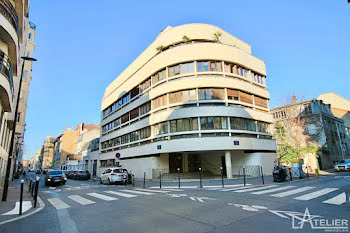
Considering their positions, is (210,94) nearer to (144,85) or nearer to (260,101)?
Result: (260,101)

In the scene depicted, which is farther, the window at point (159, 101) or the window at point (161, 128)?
the window at point (159, 101)

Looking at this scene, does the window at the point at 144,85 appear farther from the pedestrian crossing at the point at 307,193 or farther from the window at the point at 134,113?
the pedestrian crossing at the point at 307,193

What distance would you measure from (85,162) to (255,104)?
47.2 meters

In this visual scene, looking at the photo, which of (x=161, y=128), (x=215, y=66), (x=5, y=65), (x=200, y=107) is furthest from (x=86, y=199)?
(x=215, y=66)

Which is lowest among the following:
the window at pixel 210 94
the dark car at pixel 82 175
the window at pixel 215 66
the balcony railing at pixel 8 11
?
the dark car at pixel 82 175

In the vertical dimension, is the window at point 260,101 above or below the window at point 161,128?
above

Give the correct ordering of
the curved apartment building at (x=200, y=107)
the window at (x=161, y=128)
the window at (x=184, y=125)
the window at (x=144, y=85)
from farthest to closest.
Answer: the window at (x=144, y=85) < the window at (x=161, y=128) < the window at (x=184, y=125) < the curved apartment building at (x=200, y=107)

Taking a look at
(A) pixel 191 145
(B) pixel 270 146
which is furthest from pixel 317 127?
(A) pixel 191 145

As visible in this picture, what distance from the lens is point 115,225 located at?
5281 millimetres

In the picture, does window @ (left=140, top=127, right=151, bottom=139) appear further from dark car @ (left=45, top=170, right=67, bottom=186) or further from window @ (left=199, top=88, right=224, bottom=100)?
dark car @ (left=45, top=170, right=67, bottom=186)

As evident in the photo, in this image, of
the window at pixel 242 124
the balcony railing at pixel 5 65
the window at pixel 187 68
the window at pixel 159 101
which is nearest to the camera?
the balcony railing at pixel 5 65

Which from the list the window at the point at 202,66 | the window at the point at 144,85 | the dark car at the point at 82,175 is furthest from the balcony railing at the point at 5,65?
the dark car at the point at 82,175

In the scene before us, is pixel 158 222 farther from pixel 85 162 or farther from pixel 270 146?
pixel 85 162

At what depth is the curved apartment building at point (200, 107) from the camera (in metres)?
22.3
